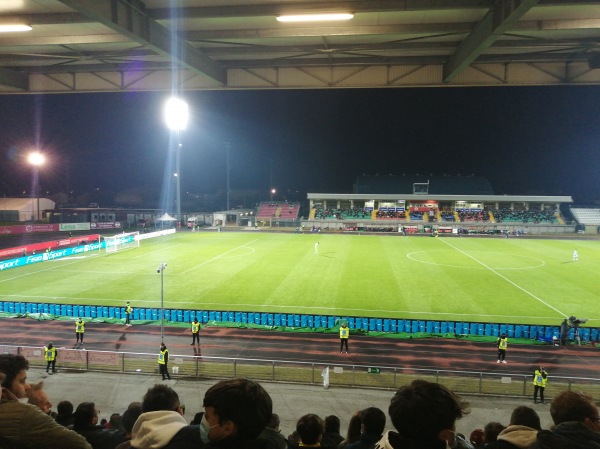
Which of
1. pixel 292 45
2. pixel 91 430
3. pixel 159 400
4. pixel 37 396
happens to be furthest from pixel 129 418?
pixel 292 45

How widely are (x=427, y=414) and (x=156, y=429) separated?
148cm

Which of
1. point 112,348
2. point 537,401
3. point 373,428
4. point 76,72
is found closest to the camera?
point 373,428

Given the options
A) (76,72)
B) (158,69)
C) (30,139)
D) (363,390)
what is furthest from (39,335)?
(30,139)

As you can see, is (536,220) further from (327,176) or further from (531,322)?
(531,322)

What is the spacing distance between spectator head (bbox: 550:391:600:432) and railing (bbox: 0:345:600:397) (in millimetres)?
10218

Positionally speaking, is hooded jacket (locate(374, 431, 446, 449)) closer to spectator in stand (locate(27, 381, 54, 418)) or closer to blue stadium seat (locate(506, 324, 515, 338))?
spectator in stand (locate(27, 381, 54, 418))

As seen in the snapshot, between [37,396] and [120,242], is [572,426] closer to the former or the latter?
[37,396]

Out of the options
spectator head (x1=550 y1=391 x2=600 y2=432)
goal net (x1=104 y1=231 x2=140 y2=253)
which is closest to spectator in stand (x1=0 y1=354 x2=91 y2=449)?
spectator head (x1=550 y1=391 x2=600 y2=432)

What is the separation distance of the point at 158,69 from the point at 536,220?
2569 inches

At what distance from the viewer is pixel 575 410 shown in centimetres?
280

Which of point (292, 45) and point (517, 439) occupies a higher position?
point (292, 45)

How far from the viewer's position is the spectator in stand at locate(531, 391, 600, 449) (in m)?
2.39

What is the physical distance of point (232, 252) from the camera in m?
40.5

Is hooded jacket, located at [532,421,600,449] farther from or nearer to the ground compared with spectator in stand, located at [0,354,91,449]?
nearer to the ground
